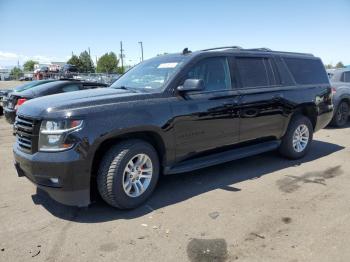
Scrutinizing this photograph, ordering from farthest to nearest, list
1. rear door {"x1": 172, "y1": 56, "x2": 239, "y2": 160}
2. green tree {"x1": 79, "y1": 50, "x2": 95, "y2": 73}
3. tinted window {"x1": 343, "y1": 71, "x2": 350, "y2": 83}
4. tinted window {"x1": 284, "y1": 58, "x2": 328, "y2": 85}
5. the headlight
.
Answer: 1. green tree {"x1": 79, "y1": 50, "x2": 95, "y2": 73}
2. tinted window {"x1": 343, "y1": 71, "x2": 350, "y2": 83}
3. tinted window {"x1": 284, "y1": 58, "x2": 328, "y2": 85}
4. rear door {"x1": 172, "y1": 56, "x2": 239, "y2": 160}
5. the headlight

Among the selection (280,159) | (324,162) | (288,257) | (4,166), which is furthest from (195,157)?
(4,166)

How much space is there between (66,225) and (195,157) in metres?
1.90

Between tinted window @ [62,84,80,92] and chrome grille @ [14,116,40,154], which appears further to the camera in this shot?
tinted window @ [62,84,80,92]

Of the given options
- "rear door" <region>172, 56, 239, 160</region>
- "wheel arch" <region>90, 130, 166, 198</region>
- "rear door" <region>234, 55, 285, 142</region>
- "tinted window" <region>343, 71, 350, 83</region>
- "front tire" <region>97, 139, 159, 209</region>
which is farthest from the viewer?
"tinted window" <region>343, 71, 350, 83</region>

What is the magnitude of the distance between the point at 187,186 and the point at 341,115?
7199 millimetres

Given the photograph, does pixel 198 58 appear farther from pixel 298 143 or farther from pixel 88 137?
pixel 298 143

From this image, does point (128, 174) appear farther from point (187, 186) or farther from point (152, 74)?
point (152, 74)

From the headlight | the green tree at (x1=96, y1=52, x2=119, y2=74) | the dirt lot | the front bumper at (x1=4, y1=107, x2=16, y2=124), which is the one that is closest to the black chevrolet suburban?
the headlight

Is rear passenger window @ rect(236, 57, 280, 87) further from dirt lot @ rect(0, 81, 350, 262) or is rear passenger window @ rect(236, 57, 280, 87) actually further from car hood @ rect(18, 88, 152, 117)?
car hood @ rect(18, 88, 152, 117)

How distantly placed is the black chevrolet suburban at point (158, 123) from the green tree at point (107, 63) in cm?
8492

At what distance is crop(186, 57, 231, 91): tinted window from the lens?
16.4 feet

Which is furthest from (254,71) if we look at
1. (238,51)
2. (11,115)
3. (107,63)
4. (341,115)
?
(107,63)

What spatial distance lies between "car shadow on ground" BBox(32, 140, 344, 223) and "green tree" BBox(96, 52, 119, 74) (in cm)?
8461

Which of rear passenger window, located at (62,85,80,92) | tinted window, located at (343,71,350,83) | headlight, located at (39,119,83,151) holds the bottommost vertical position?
headlight, located at (39,119,83,151)
